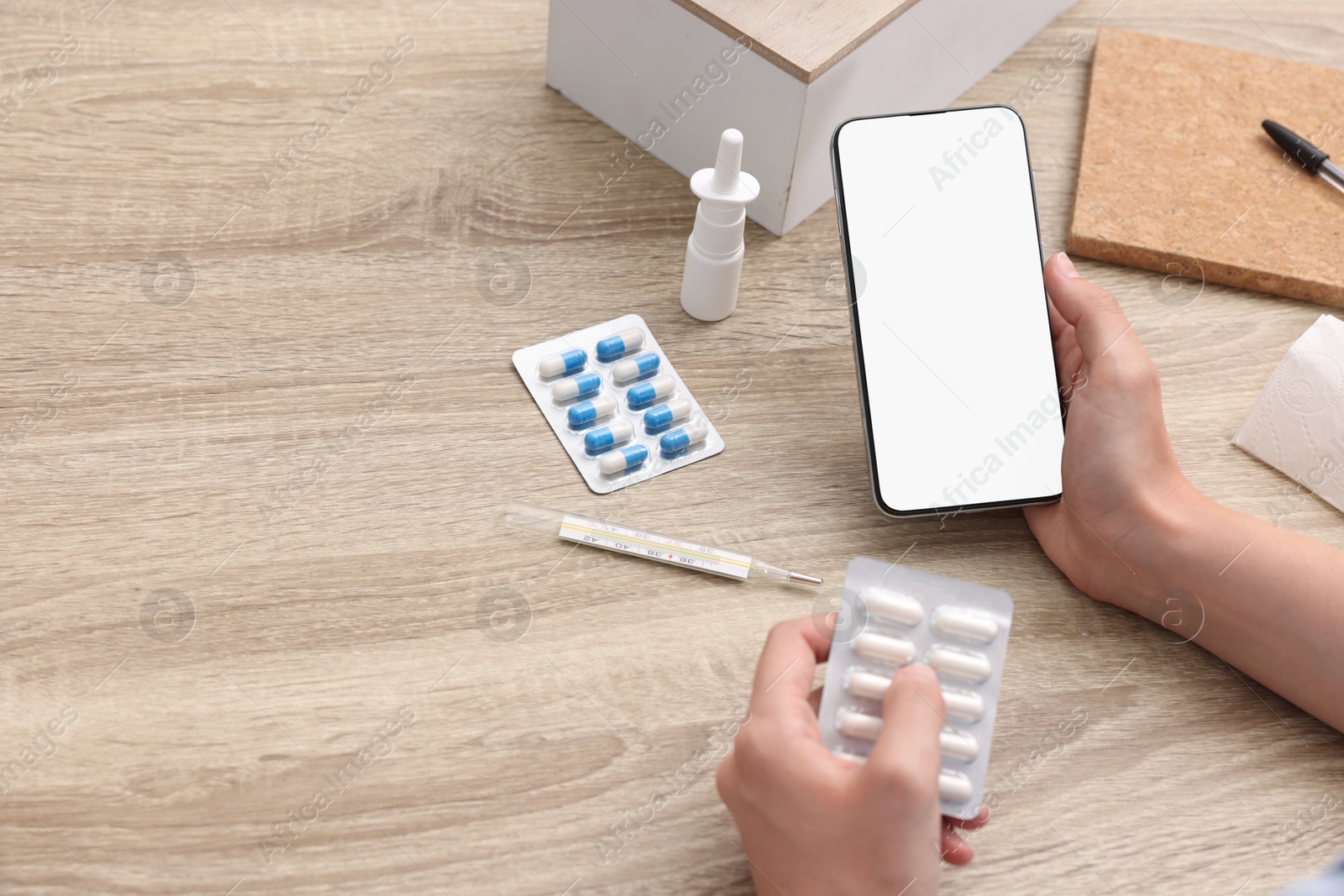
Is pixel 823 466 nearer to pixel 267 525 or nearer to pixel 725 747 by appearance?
pixel 725 747

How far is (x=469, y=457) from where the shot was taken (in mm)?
860

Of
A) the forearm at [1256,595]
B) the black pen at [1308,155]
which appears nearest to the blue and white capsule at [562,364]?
the forearm at [1256,595]

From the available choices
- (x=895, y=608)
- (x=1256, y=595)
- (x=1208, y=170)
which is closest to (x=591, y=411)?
(x=895, y=608)

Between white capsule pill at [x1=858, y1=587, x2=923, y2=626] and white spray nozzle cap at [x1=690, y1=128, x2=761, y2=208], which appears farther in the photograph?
white spray nozzle cap at [x1=690, y1=128, x2=761, y2=208]

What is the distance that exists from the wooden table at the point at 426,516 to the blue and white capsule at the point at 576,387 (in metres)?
0.04

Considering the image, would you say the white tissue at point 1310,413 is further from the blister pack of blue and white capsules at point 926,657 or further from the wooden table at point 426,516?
the blister pack of blue and white capsules at point 926,657

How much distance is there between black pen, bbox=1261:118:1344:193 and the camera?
1047 millimetres

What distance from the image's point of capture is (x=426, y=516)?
2.71ft

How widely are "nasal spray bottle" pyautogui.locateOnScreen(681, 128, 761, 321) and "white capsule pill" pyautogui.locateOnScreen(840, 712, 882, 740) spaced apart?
0.40 meters

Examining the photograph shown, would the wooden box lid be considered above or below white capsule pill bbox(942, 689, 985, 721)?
above

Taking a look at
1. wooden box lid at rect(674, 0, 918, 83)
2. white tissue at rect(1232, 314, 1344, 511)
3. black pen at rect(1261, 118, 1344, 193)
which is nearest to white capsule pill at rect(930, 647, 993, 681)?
white tissue at rect(1232, 314, 1344, 511)

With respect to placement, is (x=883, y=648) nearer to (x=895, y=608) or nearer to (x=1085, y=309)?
(x=895, y=608)

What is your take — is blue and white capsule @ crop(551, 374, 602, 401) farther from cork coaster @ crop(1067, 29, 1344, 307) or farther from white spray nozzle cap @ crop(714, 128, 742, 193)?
cork coaster @ crop(1067, 29, 1344, 307)

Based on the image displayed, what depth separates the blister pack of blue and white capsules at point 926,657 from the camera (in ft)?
2.26
